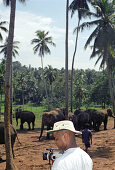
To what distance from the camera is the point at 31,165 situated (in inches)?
395

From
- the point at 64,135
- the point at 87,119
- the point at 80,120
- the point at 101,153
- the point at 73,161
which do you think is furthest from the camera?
the point at 87,119

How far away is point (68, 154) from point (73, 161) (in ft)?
0.33

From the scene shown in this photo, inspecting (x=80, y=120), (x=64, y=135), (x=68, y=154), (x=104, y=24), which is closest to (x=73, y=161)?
(x=68, y=154)

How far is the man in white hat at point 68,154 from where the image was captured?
6.43 ft

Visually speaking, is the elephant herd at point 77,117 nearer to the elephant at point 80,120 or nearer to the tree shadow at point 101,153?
the elephant at point 80,120

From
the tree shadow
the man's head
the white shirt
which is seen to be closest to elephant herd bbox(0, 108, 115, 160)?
the tree shadow

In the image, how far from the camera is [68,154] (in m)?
2.08

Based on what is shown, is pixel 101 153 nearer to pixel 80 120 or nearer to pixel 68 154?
pixel 80 120

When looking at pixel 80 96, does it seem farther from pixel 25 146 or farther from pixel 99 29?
pixel 25 146

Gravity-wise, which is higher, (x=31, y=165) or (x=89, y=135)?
(x=89, y=135)

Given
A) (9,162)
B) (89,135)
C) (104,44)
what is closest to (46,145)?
(89,135)

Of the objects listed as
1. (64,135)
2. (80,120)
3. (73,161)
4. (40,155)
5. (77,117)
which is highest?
(64,135)

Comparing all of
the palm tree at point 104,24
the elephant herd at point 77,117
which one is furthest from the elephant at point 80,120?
the palm tree at point 104,24

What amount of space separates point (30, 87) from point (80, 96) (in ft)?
105
